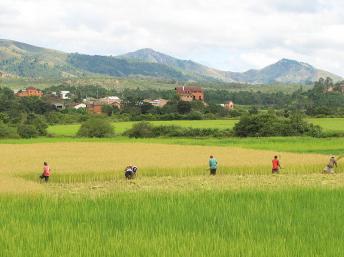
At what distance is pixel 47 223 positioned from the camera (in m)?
11.0

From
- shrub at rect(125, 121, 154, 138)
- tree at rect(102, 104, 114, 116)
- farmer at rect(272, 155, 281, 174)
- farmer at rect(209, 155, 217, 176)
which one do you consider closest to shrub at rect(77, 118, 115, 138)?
shrub at rect(125, 121, 154, 138)

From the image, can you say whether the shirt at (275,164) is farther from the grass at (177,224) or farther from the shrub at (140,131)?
the shrub at (140,131)

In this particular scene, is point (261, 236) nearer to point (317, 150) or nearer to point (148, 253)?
point (148, 253)

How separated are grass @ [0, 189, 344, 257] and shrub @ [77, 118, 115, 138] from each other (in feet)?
158

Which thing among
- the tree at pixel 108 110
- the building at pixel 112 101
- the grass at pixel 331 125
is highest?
the building at pixel 112 101

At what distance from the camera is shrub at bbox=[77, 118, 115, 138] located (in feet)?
206

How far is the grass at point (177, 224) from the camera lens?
28.3ft

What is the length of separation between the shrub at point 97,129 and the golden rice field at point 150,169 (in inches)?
932

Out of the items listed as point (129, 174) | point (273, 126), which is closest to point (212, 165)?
point (129, 174)

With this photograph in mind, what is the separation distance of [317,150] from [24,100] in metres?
76.2

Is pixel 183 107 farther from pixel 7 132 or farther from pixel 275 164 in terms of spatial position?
pixel 275 164

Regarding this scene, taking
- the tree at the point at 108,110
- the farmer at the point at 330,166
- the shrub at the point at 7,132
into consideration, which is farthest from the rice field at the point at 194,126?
the farmer at the point at 330,166

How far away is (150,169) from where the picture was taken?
2691 centimetres

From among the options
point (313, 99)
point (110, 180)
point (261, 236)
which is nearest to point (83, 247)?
point (261, 236)
